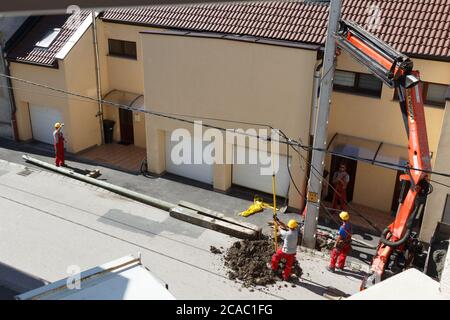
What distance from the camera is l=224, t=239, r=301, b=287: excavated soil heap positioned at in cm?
1328

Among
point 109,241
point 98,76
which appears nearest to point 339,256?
point 109,241

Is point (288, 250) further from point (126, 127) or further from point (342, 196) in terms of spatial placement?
point (126, 127)

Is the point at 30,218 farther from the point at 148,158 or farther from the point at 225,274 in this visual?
the point at 225,274

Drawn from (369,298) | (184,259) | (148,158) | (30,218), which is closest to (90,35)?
(148,158)

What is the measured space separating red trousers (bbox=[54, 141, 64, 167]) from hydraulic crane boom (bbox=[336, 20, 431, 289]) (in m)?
11.6

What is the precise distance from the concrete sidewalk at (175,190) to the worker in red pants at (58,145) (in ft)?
1.74

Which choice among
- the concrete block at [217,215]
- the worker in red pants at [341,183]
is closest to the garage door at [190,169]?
the concrete block at [217,215]

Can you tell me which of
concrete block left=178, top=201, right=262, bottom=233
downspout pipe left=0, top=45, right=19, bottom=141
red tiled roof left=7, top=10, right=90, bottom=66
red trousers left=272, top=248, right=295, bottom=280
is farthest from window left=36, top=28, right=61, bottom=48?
red trousers left=272, top=248, right=295, bottom=280

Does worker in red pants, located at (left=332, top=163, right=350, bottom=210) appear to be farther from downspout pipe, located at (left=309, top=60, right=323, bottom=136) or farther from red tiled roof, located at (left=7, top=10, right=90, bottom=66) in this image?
red tiled roof, located at (left=7, top=10, right=90, bottom=66)

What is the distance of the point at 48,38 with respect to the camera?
A: 2070 cm

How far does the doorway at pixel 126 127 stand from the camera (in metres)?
21.6

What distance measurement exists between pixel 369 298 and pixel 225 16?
1353cm
